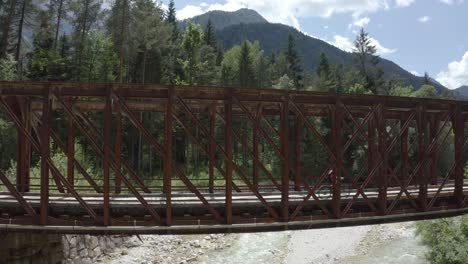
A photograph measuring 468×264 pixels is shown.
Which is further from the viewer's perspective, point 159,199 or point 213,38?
point 213,38

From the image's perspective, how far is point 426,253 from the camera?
84.8 feet

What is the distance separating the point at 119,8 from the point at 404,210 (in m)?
30.8

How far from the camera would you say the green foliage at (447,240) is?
21.5m

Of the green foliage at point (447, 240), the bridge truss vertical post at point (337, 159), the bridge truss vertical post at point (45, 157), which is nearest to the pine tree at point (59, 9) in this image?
the bridge truss vertical post at point (45, 157)

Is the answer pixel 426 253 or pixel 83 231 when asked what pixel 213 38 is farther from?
pixel 83 231

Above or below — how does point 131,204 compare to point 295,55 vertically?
below

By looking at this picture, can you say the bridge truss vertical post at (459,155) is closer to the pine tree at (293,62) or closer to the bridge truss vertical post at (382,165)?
the bridge truss vertical post at (382,165)

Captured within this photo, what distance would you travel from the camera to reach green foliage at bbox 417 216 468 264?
21.5 m

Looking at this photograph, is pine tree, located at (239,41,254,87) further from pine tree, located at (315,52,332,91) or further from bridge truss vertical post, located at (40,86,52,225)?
bridge truss vertical post, located at (40,86,52,225)

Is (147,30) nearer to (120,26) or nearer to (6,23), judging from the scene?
(120,26)

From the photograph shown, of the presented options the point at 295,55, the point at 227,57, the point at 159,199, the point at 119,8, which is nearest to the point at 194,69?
the point at 119,8

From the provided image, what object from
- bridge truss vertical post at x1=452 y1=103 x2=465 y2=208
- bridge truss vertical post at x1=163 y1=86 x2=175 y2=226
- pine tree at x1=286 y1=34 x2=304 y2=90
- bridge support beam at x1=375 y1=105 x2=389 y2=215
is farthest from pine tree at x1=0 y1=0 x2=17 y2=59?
pine tree at x1=286 y1=34 x2=304 y2=90

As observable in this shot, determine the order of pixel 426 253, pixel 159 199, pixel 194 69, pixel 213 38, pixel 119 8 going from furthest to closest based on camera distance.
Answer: pixel 213 38
pixel 194 69
pixel 119 8
pixel 426 253
pixel 159 199

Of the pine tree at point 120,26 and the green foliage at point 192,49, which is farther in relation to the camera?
the green foliage at point 192,49
